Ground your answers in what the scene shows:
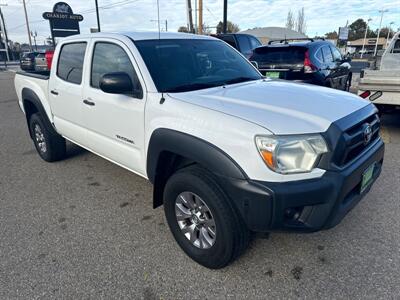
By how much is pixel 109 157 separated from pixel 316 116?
7.23 feet

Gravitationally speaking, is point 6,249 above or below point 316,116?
below

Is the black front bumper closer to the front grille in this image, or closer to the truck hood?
the front grille

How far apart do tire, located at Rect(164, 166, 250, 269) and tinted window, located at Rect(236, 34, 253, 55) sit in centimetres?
868

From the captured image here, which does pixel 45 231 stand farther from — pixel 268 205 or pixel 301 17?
pixel 301 17

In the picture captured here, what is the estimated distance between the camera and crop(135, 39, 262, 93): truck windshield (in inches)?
109

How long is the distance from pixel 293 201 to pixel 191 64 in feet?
5.76

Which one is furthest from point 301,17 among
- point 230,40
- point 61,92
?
point 61,92

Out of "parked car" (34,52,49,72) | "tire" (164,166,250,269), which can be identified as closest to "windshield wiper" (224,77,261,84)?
"tire" (164,166,250,269)

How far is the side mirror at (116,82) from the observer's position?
254 centimetres

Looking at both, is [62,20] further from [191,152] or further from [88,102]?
[191,152]

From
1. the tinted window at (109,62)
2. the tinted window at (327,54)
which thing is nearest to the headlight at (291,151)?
the tinted window at (109,62)

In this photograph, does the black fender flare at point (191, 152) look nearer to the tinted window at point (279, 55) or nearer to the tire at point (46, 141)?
the tire at point (46, 141)

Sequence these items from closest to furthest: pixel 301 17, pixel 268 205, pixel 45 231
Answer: pixel 268 205, pixel 45 231, pixel 301 17

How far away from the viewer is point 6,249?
2.72 meters
